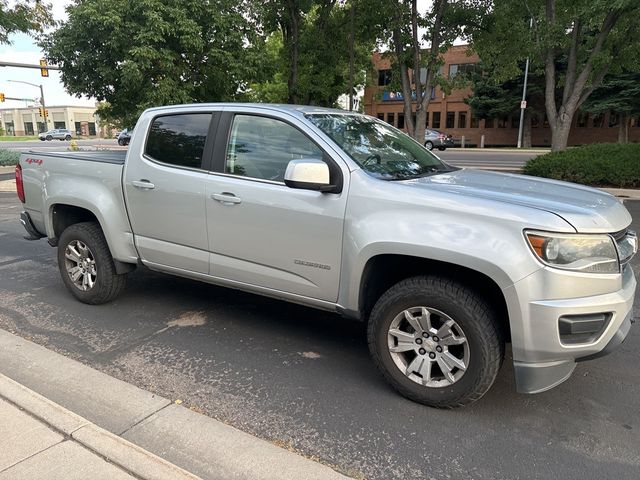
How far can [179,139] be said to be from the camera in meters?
4.21

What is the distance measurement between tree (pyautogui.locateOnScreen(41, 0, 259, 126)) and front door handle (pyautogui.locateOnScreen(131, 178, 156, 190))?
31.9 feet

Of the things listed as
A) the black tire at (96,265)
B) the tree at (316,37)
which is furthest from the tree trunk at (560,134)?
the black tire at (96,265)

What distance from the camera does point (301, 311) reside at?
15.6 feet

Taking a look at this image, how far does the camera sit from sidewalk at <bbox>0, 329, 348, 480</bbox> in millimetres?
2469

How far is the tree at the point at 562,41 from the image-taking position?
12133 millimetres

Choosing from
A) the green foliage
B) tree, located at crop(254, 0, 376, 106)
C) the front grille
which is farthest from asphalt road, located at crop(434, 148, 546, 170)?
the front grille

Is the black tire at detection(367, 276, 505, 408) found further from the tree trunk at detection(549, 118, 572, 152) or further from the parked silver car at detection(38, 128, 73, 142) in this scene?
the parked silver car at detection(38, 128, 73, 142)

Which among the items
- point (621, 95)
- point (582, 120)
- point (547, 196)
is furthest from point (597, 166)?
point (582, 120)

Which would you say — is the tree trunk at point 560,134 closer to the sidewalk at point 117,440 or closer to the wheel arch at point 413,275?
the wheel arch at point 413,275

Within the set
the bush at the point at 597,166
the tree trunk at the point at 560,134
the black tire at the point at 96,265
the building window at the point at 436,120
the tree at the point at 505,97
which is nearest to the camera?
the black tire at the point at 96,265

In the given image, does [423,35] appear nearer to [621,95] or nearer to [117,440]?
[117,440]

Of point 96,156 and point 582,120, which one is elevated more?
point 582,120

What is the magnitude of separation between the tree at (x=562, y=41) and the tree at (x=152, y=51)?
258 inches

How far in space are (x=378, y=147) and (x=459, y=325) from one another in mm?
1531
